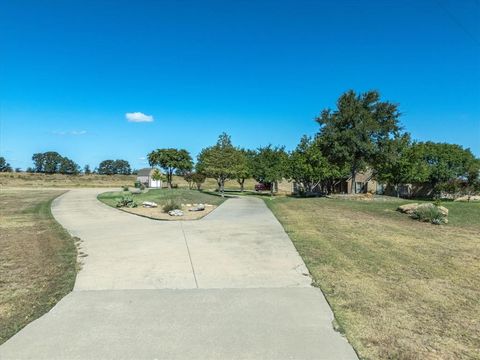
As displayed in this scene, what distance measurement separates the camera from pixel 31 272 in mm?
6480

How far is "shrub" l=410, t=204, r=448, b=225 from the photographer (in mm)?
12806

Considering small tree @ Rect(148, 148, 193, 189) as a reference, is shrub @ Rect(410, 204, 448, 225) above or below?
below

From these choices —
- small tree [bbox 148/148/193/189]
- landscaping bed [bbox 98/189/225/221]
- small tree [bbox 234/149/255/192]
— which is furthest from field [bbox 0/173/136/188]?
landscaping bed [bbox 98/189/225/221]

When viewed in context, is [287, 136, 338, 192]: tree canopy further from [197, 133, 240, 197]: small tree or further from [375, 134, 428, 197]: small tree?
[197, 133, 240, 197]: small tree

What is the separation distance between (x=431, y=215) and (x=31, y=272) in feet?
39.0

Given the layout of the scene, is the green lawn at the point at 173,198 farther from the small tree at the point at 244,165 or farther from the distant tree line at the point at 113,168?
the distant tree line at the point at 113,168

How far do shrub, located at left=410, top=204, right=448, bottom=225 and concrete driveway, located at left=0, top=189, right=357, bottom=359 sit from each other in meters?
6.77

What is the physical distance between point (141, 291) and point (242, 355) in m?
2.37

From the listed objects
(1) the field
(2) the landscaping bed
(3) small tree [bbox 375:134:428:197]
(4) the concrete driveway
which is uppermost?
(3) small tree [bbox 375:134:428:197]

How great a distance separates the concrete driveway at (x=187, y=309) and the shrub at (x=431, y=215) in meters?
6.77

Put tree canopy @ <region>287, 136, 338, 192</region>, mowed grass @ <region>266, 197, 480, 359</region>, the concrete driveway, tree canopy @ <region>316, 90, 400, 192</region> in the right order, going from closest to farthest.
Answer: the concrete driveway
mowed grass @ <region>266, 197, 480, 359</region>
tree canopy @ <region>316, 90, 400, 192</region>
tree canopy @ <region>287, 136, 338, 192</region>

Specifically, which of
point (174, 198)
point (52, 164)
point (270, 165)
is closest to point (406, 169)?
point (270, 165)

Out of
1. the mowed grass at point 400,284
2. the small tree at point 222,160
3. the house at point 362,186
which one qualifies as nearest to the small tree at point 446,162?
the house at point 362,186

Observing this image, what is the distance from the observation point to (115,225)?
11812mm
